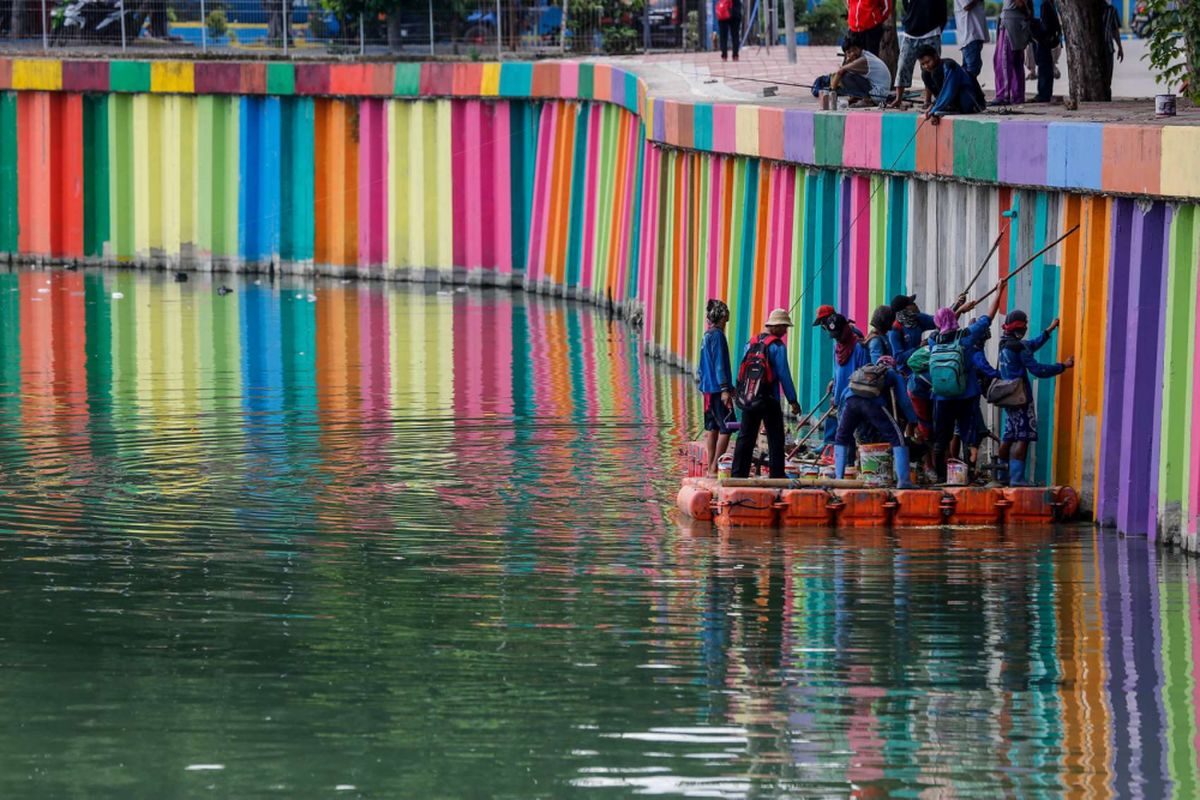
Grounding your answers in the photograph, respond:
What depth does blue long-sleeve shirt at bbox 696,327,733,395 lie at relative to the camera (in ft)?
61.4

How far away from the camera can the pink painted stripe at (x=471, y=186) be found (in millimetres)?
41094

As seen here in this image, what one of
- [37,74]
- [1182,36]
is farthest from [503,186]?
[1182,36]

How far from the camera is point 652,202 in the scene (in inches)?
1236

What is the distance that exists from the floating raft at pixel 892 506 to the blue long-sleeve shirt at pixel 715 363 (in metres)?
1.44

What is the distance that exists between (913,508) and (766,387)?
5.04ft

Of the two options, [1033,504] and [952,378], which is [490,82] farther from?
[1033,504]

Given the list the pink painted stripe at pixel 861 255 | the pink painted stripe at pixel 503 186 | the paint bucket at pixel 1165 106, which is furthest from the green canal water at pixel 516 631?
the pink painted stripe at pixel 503 186

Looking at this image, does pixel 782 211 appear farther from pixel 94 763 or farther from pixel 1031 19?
pixel 94 763

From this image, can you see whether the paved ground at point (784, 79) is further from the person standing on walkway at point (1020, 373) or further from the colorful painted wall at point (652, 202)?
the person standing on walkway at point (1020, 373)

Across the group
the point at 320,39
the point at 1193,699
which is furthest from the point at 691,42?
the point at 1193,699

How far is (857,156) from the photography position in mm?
21531

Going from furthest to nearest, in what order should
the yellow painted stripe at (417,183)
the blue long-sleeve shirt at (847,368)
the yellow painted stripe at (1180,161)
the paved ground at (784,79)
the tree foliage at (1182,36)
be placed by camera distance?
the yellow painted stripe at (417,183) → the tree foliage at (1182,36) → the paved ground at (784,79) → the blue long-sleeve shirt at (847,368) → the yellow painted stripe at (1180,161)

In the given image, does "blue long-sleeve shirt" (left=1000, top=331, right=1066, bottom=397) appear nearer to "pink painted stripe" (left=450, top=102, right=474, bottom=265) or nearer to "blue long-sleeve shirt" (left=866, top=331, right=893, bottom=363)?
"blue long-sleeve shirt" (left=866, top=331, right=893, bottom=363)

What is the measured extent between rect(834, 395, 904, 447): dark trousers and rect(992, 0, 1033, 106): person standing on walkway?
6.84 m
